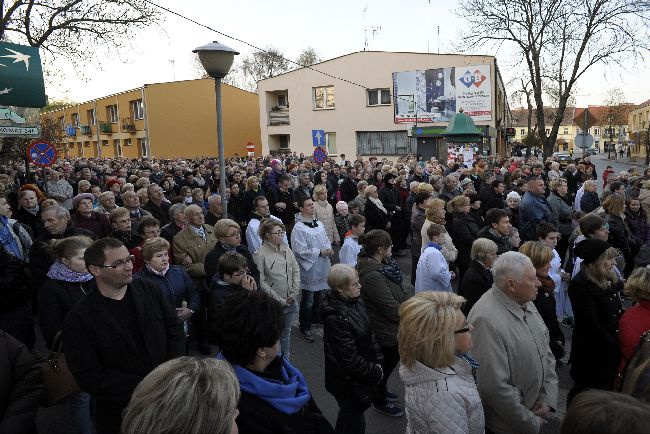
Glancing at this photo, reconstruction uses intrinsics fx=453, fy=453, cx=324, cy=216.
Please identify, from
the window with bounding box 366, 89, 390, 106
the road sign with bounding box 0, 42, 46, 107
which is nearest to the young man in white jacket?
the road sign with bounding box 0, 42, 46, 107

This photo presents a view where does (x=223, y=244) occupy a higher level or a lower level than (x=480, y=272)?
higher

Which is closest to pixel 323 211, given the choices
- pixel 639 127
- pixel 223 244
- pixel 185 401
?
pixel 223 244

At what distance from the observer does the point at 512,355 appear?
2910 millimetres

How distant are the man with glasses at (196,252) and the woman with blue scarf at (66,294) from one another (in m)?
1.76

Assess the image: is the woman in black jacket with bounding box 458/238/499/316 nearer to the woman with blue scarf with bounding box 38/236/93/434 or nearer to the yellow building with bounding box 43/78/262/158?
the woman with blue scarf with bounding box 38/236/93/434

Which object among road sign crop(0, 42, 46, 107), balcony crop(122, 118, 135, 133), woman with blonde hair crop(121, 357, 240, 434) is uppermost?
balcony crop(122, 118, 135, 133)

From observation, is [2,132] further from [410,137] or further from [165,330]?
[410,137]

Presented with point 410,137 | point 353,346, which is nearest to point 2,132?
point 353,346

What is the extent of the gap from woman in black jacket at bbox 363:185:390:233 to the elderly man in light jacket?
5803 millimetres

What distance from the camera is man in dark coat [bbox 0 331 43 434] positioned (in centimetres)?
223

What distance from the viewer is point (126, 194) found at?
711 cm

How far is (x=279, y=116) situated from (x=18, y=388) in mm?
36376

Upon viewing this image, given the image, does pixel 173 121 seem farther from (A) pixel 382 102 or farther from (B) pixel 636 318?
(B) pixel 636 318

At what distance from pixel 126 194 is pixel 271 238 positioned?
10.6ft
